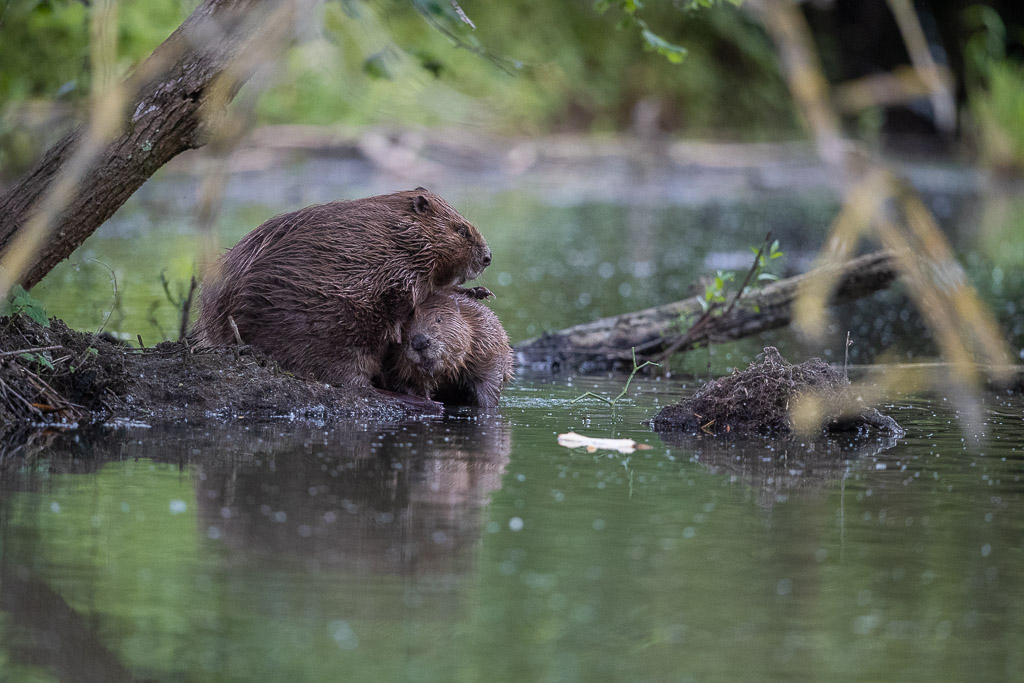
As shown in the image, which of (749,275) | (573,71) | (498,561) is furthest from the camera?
(573,71)

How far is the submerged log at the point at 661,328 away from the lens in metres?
7.57

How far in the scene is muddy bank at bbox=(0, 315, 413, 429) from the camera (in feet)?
16.5

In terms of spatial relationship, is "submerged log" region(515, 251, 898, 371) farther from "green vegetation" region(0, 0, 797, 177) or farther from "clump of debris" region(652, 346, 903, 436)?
"green vegetation" region(0, 0, 797, 177)

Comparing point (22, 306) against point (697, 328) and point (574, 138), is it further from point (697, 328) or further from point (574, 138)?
point (574, 138)

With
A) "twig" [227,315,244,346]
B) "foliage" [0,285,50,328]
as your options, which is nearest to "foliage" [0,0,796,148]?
"twig" [227,315,244,346]

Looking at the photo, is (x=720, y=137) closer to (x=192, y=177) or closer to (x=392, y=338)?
(x=192, y=177)

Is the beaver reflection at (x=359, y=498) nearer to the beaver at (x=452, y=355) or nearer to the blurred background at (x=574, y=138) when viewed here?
the beaver at (x=452, y=355)

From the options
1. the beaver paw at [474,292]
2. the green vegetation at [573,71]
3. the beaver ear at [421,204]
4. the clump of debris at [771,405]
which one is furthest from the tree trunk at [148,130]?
the green vegetation at [573,71]

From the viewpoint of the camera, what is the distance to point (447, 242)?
5973mm

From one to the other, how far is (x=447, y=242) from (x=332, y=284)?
64cm

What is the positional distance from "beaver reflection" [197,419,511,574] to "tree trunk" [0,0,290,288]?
1.31 metres

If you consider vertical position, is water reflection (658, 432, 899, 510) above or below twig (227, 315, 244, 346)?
below

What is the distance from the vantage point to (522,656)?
106 inches

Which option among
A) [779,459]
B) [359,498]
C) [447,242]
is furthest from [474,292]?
[359,498]
